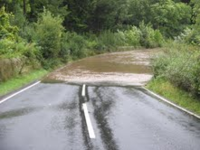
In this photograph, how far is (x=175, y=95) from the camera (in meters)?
16.3

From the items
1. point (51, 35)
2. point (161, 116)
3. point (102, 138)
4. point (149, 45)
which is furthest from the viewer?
point (149, 45)

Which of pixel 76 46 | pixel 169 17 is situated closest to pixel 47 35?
pixel 76 46

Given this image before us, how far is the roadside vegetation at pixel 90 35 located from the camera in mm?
17875

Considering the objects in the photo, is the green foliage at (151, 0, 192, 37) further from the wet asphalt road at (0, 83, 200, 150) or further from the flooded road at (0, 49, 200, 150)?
the wet asphalt road at (0, 83, 200, 150)

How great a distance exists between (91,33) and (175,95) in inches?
1567

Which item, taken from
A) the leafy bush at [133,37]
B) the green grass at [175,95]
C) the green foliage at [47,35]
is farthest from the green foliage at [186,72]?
the leafy bush at [133,37]

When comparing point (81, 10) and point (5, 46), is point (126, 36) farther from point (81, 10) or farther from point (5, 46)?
point (5, 46)

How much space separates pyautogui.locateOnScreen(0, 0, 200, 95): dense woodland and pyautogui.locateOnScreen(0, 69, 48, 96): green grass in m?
0.42

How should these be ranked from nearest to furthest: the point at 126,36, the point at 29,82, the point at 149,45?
the point at 29,82
the point at 126,36
the point at 149,45

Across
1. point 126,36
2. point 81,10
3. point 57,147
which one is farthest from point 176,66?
point 126,36

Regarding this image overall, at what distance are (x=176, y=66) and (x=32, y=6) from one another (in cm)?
3454

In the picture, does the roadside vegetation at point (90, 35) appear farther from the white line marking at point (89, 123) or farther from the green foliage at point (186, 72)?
the white line marking at point (89, 123)

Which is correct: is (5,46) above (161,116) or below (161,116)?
above

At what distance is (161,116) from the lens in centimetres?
1184
